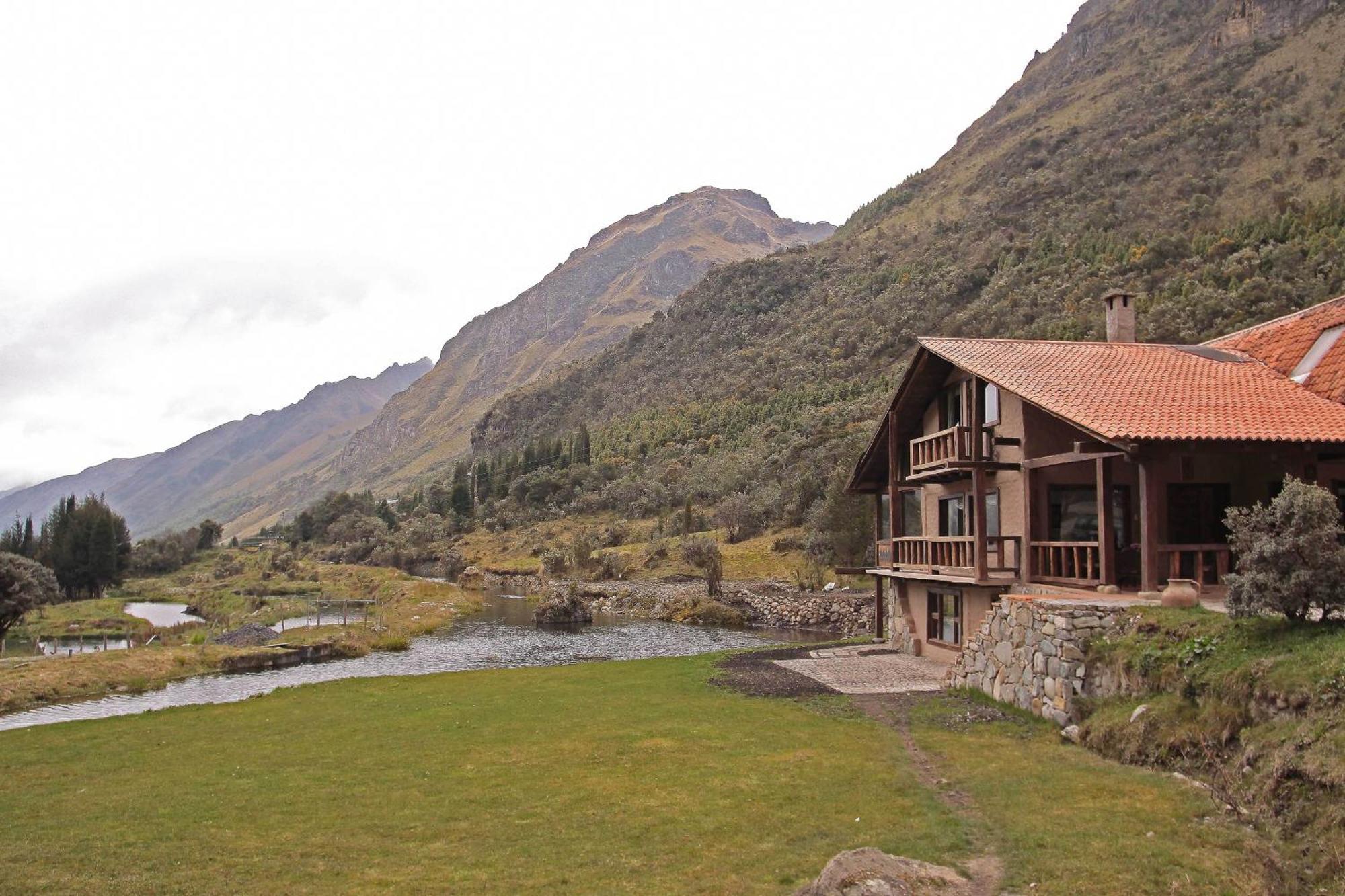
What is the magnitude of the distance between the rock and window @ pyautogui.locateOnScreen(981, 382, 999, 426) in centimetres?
1692

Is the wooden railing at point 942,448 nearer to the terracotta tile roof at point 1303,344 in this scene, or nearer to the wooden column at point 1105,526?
the wooden column at point 1105,526

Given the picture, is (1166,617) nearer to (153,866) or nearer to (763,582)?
(153,866)

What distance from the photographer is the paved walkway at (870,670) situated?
68.3ft

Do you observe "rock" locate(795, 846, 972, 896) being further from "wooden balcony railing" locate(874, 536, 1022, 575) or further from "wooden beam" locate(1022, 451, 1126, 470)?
"wooden balcony railing" locate(874, 536, 1022, 575)

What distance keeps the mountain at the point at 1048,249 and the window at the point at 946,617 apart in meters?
28.7

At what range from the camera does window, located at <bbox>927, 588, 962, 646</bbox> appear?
24531 mm

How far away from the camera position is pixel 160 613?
68.4m

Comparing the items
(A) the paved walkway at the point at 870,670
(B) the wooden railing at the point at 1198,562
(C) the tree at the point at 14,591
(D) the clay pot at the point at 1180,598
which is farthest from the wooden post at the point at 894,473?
(C) the tree at the point at 14,591

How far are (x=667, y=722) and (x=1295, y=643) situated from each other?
34.6 ft

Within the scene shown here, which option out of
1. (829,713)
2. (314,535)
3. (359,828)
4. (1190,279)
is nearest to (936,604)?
(829,713)

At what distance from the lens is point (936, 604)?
85.8 ft

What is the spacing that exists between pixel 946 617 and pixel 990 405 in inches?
252

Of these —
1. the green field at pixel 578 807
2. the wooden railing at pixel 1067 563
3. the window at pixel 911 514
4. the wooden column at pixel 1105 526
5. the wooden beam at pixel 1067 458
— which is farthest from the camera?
the window at pixel 911 514

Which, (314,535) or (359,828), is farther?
(314,535)
